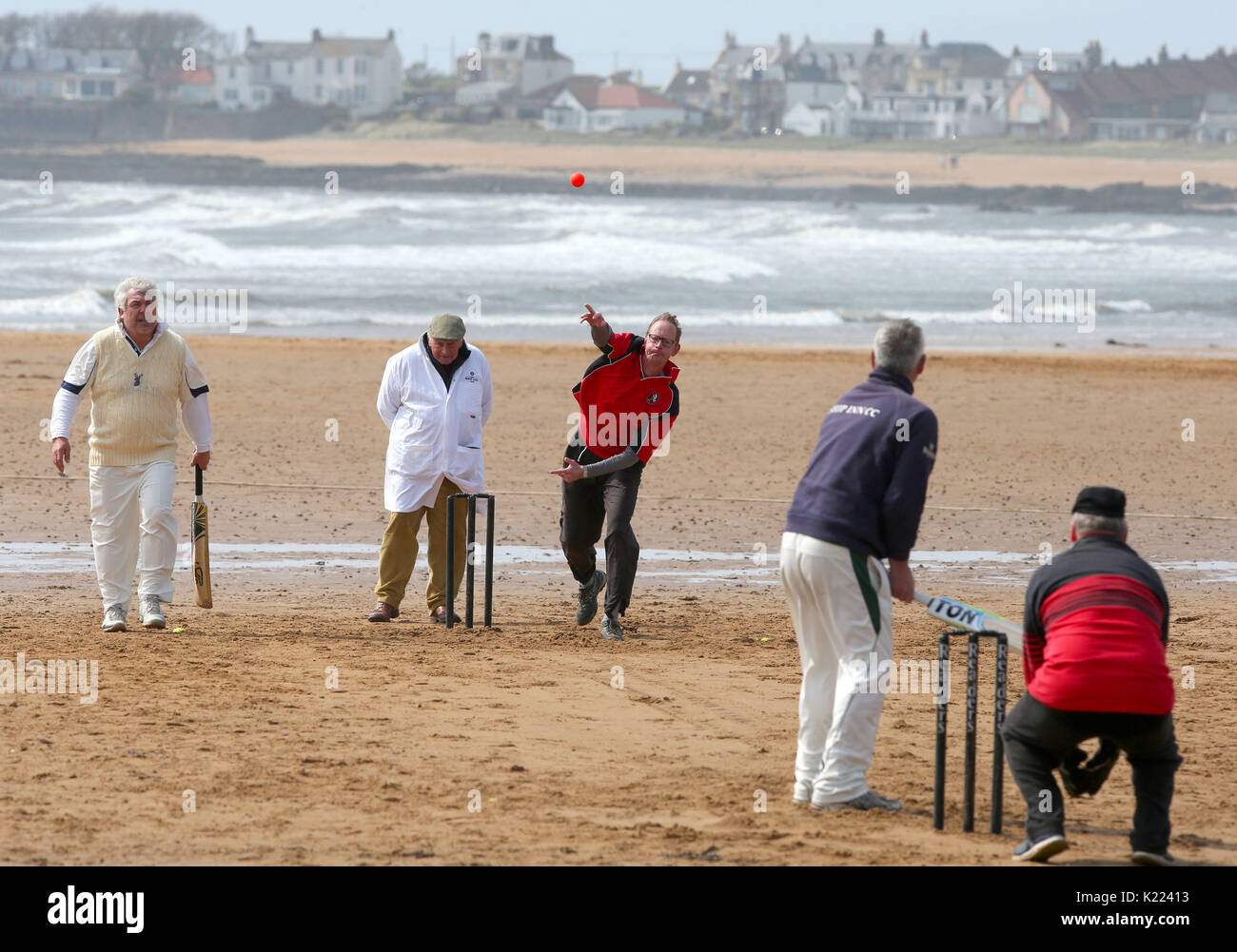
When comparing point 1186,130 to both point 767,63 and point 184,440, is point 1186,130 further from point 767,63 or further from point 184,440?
point 184,440

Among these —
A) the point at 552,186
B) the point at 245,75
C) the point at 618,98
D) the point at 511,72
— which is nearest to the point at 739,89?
the point at 618,98

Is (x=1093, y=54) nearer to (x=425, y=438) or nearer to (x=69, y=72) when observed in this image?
(x=69, y=72)

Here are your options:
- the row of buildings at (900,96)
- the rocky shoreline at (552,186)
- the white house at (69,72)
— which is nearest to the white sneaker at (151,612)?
the rocky shoreline at (552,186)

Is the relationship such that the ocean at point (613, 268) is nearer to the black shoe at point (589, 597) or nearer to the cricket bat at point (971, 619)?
the black shoe at point (589, 597)

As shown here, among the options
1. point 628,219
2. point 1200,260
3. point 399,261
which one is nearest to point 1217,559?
point 399,261

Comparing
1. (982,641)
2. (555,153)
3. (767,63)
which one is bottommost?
(982,641)

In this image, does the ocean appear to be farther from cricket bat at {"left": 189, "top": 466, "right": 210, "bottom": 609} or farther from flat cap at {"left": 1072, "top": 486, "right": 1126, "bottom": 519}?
flat cap at {"left": 1072, "top": 486, "right": 1126, "bottom": 519}

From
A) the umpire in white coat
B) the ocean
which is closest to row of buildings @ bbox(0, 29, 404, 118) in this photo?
the ocean
